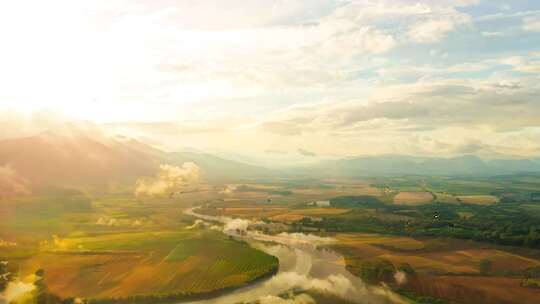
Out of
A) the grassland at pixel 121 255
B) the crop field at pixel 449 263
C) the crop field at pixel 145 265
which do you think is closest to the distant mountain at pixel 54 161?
the grassland at pixel 121 255

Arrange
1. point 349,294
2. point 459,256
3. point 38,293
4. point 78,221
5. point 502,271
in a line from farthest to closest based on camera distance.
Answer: point 78,221
point 459,256
point 502,271
point 349,294
point 38,293

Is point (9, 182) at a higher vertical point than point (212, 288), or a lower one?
higher

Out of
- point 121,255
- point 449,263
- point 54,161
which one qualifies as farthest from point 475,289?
point 54,161

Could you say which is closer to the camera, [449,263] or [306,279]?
[306,279]

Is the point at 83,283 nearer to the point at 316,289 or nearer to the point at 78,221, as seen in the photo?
the point at 316,289

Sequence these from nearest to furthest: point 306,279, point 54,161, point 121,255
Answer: point 306,279, point 121,255, point 54,161

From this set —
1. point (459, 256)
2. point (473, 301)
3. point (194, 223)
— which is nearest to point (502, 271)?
point (459, 256)

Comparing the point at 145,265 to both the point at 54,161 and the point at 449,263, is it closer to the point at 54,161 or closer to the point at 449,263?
the point at 449,263

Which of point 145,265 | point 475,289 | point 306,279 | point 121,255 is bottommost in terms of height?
point 475,289
